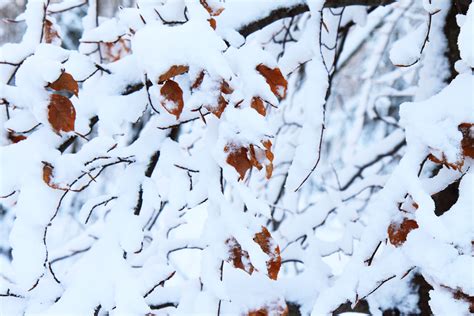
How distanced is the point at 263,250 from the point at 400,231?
26 cm

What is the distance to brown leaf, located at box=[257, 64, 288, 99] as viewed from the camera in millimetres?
983

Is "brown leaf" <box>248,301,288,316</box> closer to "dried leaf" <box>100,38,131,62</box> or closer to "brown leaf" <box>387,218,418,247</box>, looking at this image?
"brown leaf" <box>387,218,418,247</box>

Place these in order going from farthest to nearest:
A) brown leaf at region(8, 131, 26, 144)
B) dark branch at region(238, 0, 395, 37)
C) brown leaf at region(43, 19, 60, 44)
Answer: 1. brown leaf at region(43, 19, 60, 44)
2. dark branch at region(238, 0, 395, 37)
3. brown leaf at region(8, 131, 26, 144)

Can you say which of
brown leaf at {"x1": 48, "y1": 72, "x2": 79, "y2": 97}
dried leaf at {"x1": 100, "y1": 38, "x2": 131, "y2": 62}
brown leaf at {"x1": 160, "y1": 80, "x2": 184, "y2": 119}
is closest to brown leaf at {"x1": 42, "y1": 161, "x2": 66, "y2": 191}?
brown leaf at {"x1": 48, "y1": 72, "x2": 79, "y2": 97}

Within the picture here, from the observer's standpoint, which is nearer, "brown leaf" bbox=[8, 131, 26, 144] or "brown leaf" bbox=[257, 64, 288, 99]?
"brown leaf" bbox=[257, 64, 288, 99]

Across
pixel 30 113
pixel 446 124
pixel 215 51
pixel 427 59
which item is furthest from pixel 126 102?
pixel 427 59

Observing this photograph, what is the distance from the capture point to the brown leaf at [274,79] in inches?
38.7

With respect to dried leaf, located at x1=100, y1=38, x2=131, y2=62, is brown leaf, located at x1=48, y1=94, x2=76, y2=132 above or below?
above

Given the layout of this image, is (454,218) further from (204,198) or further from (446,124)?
(204,198)

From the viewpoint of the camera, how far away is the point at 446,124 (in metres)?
0.91

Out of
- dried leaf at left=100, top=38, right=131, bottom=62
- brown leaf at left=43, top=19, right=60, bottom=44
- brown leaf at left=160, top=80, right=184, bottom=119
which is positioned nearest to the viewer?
brown leaf at left=160, top=80, right=184, bottom=119

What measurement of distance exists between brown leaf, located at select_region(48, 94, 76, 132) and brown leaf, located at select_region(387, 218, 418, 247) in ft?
2.11

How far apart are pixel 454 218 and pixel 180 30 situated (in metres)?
0.56

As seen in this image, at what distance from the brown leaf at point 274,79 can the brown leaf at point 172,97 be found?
0.52ft
